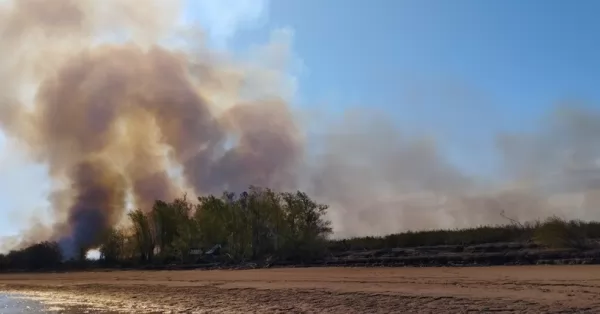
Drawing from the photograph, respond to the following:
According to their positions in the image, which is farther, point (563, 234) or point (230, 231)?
point (230, 231)

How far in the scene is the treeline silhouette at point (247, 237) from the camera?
57.1 metres

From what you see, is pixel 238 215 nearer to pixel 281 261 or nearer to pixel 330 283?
pixel 281 261

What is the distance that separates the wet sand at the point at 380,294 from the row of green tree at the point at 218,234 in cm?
2084

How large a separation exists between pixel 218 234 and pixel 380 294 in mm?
47206

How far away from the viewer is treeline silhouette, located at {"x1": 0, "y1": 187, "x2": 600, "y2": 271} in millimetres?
57062

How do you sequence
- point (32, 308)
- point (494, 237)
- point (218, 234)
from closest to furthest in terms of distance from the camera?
point (32, 308)
point (494, 237)
point (218, 234)

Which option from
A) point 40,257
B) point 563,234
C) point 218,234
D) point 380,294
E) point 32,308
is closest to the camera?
point 380,294

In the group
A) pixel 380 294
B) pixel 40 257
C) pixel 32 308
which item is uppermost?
pixel 40 257

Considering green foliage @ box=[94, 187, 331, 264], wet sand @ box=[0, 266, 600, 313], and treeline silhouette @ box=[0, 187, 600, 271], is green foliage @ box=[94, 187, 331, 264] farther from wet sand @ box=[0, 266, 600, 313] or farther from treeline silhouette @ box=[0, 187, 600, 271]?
wet sand @ box=[0, 266, 600, 313]

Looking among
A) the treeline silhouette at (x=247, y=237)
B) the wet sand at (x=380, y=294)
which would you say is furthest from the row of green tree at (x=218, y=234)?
the wet sand at (x=380, y=294)

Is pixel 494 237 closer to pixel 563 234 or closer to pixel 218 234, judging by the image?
pixel 563 234

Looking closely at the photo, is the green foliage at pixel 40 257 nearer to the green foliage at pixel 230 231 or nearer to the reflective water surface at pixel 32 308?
the green foliage at pixel 230 231

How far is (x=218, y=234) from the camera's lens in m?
69.8

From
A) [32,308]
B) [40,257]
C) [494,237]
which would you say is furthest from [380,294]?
[40,257]
